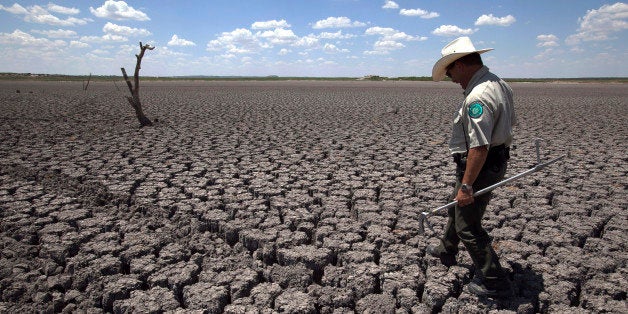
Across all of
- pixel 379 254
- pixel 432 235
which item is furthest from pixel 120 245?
pixel 432 235

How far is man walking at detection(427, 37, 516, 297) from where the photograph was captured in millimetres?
2188

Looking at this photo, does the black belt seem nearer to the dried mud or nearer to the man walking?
the man walking

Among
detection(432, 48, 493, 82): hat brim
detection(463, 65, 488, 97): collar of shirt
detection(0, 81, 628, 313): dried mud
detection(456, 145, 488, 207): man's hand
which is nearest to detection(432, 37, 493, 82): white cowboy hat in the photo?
detection(432, 48, 493, 82): hat brim

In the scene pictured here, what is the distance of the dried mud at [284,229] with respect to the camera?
2.67m

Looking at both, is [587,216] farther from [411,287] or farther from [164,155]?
[164,155]

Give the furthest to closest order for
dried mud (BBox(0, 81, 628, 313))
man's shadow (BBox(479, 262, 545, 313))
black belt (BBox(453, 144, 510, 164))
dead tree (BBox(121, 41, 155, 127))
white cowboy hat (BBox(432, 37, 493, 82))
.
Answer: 1. dead tree (BBox(121, 41, 155, 127))
2. dried mud (BBox(0, 81, 628, 313))
3. man's shadow (BBox(479, 262, 545, 313))
4. black belt (BBox(453, 144, 510, 164))
5. white cowboy hat (BBox(432, 37, 493, 82))

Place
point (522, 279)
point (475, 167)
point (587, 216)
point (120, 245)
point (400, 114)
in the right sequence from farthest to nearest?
1. point (400, 114)
2. point (587, 216)
3. point (120, 245)
4. point (522, 279)
5. point (475, 167)

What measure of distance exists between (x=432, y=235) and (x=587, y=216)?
1647 mm

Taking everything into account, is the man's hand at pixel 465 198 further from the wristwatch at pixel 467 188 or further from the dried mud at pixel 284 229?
the dried mud at pixel 284 229

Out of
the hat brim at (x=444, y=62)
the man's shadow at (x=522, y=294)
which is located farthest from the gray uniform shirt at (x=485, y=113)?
the man's shadow at (x=522, y=294)

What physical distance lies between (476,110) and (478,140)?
156 millimetres

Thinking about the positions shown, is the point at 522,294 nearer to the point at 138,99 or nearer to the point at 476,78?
the point at 476,78

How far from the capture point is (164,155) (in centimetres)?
661

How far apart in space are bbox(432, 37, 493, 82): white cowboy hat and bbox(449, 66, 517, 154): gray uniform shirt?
6.0 inches
